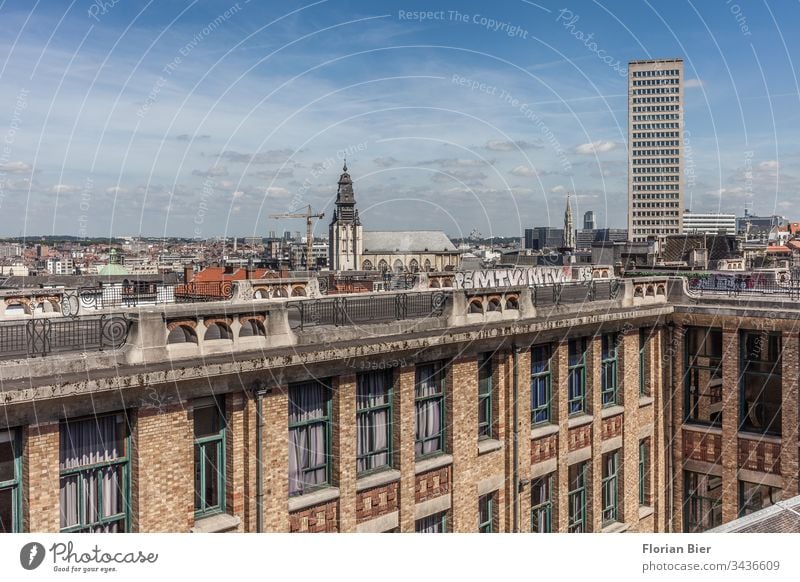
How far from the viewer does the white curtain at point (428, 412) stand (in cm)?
1812

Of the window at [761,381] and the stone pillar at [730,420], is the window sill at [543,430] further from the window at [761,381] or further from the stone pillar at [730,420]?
the window at [761,381]

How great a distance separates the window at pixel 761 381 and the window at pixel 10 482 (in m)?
Result: 20.8

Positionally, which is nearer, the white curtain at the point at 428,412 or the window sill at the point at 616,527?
the white curtain at the point at 428,412

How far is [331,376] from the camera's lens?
15.9 metres

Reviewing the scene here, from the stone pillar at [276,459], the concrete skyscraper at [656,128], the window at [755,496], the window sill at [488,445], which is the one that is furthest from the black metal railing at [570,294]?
the concrete skyscraper at [656,128]

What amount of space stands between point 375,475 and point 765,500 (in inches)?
551

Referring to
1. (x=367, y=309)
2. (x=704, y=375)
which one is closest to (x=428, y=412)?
(x=367, y=309)

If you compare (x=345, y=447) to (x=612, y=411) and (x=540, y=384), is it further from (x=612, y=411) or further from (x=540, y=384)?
(x=612, y=411)

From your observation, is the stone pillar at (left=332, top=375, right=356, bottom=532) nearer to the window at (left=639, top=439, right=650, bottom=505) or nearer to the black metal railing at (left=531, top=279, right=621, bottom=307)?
the black metal railing at (left=531, top=279, right=621, bottom=307)

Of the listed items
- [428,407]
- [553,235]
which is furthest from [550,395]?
[553,235]

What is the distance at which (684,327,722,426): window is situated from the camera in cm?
2511

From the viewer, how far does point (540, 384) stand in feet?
70.5

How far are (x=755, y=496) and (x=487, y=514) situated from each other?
9.90m
